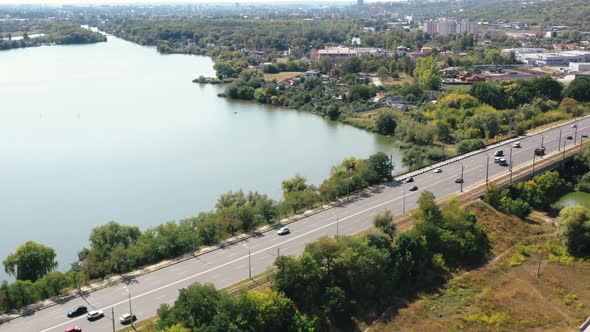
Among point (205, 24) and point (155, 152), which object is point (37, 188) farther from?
point (205, 24)

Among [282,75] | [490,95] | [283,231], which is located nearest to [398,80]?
[282,75]

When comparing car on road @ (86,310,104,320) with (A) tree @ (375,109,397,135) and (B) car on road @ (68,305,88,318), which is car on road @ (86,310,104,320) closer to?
(B) car on road @ (68,305,88,318)

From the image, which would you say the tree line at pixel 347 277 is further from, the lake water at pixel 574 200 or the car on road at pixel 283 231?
the lake water at pixel 574 200

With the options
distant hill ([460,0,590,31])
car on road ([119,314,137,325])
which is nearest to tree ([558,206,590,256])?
car on road ([119,314,137,325])

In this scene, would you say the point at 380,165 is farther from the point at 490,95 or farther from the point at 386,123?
the point at 490,95

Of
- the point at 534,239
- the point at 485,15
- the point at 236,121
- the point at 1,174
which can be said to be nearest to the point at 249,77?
the point at 236,121
